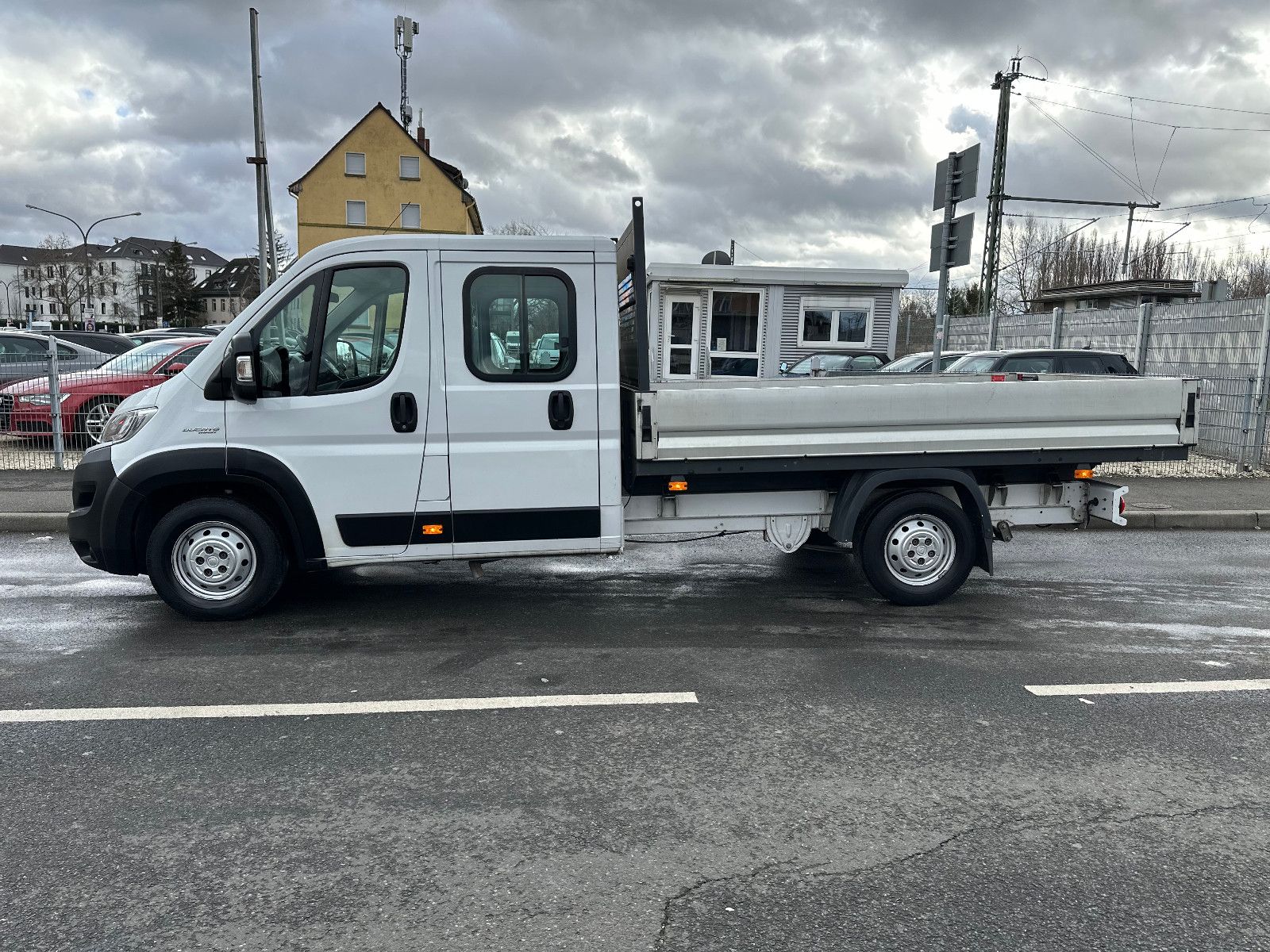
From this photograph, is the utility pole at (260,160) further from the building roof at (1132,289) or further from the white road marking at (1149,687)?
the building roof at (1132,289)

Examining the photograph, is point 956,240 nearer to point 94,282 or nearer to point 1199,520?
point 1199,520

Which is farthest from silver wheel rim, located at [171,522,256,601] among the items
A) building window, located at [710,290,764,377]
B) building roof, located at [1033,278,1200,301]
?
building roof, located at [1033,278,1200,301]

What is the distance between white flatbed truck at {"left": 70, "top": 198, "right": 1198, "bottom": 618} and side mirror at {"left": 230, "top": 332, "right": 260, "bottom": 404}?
1cm

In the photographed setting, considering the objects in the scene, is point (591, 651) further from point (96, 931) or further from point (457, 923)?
point (96, 931)

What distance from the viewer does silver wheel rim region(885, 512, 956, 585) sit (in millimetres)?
6199

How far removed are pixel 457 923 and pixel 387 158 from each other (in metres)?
57.1

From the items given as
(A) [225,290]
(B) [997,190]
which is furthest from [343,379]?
(A) [225,290]

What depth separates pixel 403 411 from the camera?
5516 millimetres

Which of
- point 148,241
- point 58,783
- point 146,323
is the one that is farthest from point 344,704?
point 148,241

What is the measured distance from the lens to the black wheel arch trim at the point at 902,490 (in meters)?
5.96

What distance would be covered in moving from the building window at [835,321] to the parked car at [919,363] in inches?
176

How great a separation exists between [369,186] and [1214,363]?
4963 cm

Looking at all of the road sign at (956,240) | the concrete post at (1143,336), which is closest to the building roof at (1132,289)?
the concrete post at (1143,336)

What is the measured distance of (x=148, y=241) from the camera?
160 m
